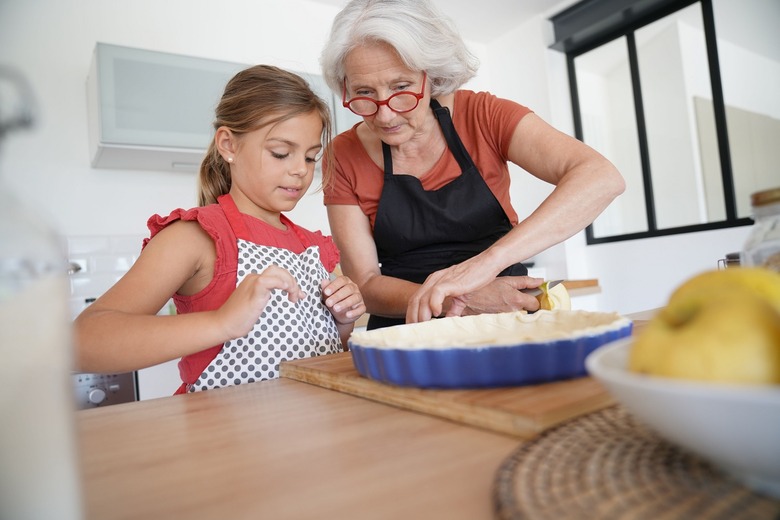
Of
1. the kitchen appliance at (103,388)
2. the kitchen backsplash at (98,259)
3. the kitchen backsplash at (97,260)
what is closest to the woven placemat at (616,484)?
the kitchen appliance at (103,388)

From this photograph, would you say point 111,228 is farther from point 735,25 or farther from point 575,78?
point 735,25

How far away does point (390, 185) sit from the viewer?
1.36 metres

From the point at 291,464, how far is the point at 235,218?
2.61ft

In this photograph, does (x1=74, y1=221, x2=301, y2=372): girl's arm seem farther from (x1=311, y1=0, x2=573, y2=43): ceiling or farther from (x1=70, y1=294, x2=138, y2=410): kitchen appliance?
(x1=311, y1=0, x2=573, y2=43): ceiling

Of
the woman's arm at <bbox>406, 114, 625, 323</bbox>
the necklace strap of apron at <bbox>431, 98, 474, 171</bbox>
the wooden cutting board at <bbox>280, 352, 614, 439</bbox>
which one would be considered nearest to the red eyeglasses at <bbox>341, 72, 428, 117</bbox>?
the necklace strap of apron at <bbox>431, 98, 474, 171</bbox>

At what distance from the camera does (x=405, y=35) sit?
1.15m

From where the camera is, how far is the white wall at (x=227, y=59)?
2.36 m

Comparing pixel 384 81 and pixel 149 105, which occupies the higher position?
pixel 149 105

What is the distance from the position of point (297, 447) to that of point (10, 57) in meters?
0.33

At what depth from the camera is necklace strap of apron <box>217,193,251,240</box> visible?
1.11m

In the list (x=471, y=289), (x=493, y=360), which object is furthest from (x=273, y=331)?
(x=493, y=360)

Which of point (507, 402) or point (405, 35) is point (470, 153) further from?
point (507, 402)

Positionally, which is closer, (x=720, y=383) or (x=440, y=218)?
(x=720, y=383)

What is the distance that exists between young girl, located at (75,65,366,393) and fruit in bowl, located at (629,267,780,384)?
542mm
